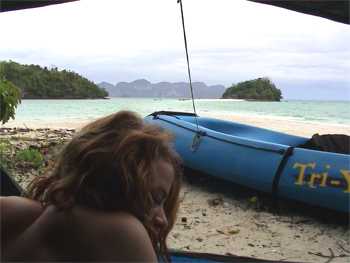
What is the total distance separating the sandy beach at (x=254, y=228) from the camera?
3.12 meters

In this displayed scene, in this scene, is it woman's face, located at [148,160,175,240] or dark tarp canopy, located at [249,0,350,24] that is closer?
woman's face, located at [148,160,175,240]

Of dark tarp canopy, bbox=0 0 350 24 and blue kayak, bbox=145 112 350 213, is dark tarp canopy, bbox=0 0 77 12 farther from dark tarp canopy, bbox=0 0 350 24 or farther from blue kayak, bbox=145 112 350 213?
blue kayak, bbox=145 112 350 213

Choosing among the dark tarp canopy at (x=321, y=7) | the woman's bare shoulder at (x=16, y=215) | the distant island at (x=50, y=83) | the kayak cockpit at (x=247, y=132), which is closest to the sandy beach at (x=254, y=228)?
the kayak cockpit at (x=247, y=132)

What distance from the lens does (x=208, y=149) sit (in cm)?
467

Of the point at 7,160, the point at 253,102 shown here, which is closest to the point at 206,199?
the point at 7,160

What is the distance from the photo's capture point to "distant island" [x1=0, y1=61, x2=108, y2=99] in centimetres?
1800

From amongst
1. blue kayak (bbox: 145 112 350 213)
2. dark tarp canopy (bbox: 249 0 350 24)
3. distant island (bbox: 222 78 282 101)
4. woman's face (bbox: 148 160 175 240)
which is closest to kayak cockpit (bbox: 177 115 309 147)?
blue kayak (bbox: 145 112 350 213)

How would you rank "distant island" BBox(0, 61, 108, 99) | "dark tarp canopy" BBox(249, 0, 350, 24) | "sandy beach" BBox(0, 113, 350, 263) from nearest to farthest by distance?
1. "dark tarp canopy" BBox(249, 0, 350, 24)
2. "sandy beach" BBox(0, 113, 350, 263)
3. "distant island" BBox(0, 61, 108, 99)

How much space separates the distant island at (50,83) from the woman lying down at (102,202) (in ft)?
48.2

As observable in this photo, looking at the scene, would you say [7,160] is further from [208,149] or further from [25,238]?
[25,238]

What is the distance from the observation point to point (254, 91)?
45.8 meters

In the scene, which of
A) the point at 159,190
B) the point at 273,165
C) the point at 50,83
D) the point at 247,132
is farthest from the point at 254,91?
the point at 159,190

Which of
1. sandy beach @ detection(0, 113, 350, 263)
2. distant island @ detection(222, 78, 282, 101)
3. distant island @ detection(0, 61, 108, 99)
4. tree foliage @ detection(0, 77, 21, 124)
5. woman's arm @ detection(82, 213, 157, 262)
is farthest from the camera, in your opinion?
distant island @ detection(222, 78, 282, 101)

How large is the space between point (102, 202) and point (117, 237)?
67 mm
